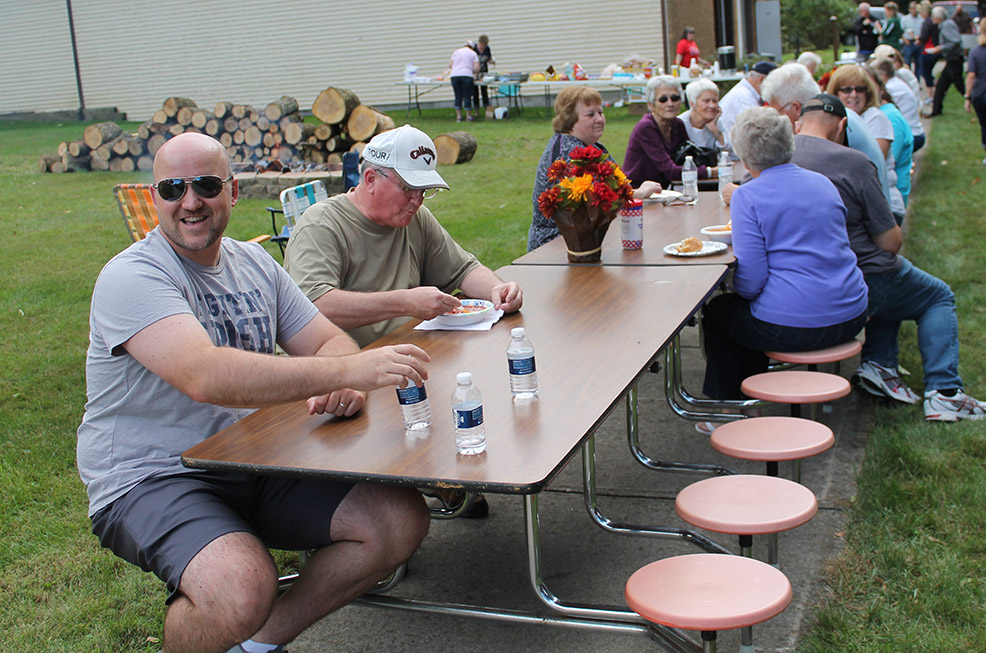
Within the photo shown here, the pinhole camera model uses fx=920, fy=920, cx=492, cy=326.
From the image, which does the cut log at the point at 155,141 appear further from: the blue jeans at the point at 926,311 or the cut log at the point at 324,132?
the blue jeans at the point at 926,311

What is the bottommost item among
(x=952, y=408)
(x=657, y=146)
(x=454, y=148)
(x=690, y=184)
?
(x=952, y=408)

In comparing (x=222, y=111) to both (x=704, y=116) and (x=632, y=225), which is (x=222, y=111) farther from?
(x=632, y=225)

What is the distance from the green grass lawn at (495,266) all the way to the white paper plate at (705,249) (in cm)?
112

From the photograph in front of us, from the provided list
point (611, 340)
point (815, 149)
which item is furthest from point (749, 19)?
point (611, 340)

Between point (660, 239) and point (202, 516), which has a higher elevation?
point (660, 239)

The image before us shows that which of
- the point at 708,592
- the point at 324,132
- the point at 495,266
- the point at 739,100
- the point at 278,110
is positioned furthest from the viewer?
the point at 278,110

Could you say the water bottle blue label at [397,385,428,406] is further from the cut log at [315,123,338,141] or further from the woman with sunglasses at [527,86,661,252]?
the cut log at [315,123,338,141]

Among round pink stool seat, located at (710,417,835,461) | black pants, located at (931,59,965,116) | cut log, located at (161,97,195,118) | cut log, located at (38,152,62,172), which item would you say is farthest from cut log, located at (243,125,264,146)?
black pants, located at (931,59,965,116)

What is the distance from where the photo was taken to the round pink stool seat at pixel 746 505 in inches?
96.3

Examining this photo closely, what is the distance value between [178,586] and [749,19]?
3180 centimetres

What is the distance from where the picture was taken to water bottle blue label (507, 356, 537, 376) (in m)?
2.51

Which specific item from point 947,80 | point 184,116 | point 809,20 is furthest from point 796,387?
point 809,20

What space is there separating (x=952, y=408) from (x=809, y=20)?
38847mm

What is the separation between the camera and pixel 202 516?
7.57ft
